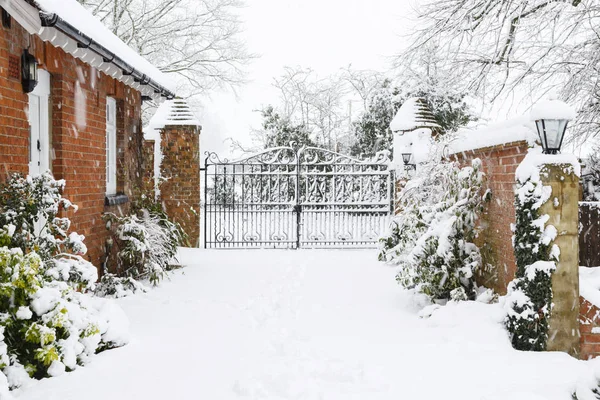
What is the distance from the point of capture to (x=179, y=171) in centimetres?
1237

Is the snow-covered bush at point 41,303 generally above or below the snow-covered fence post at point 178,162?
below

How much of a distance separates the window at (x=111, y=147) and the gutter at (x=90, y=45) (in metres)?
0.68

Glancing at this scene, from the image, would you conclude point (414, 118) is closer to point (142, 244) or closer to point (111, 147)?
point (111, 147)

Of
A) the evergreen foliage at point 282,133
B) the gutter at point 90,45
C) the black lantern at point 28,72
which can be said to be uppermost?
the evergreen foliage at point 282,133

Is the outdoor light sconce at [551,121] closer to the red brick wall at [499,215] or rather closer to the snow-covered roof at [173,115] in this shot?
the red brick wall at [499,215]

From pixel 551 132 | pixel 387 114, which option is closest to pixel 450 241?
pixel 551 132

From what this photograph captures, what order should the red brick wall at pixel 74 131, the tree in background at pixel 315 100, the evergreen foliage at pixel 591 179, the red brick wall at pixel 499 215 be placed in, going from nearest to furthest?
the red brick wall at pixel 74 131 < the red brick wall at pixel 499 215 < the evergreen foliage at pixel 591 179 < the tree in background at pixel 315 100

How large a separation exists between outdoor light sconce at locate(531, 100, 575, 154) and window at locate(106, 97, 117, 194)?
20.3ft

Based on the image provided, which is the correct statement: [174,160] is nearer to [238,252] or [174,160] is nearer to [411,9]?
[238,252]

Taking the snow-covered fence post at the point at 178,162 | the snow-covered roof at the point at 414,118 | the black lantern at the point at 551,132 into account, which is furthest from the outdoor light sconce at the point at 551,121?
the snow-covered fence post at the point at 178,162

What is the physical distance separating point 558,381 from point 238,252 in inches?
347

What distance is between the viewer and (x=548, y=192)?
192 inches

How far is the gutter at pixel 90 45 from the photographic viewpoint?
4844mm

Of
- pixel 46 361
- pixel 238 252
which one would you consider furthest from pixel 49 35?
pixel 238 252
